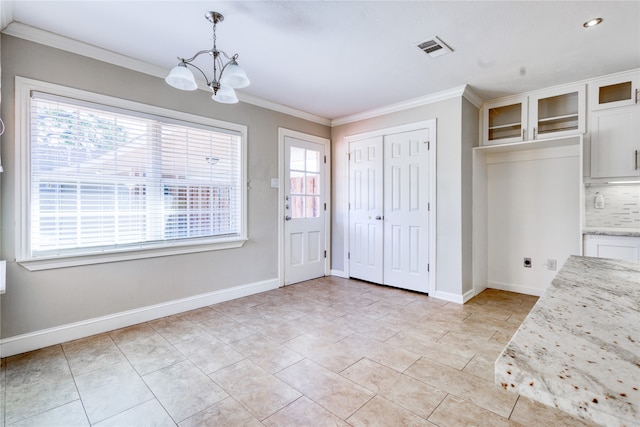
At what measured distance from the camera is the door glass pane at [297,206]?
4.31m

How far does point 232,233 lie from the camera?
3662mm

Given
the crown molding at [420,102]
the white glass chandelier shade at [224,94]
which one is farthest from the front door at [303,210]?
the white glass chandelier shade at [224,94]

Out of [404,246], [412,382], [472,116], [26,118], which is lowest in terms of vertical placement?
[412,382]

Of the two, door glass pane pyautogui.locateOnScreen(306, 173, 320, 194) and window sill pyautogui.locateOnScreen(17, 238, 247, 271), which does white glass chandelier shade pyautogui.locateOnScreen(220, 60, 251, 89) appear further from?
door glass pane pyautogui.locateOnScreen(306, 173, 320, 194)

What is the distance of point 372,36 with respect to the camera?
2393 mm

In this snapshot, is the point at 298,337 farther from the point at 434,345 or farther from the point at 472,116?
the point at 472,116

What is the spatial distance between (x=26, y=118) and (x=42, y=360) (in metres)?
1.82

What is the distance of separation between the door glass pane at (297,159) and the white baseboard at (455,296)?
249 cm

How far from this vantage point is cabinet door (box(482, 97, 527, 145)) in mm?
3549

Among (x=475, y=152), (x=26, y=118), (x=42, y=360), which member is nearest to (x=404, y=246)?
(x=475, y=152)

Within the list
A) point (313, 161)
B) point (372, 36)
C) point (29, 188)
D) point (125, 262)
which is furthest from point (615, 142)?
point (29, 188)

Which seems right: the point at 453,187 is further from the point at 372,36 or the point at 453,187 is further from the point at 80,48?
the point at 80,48

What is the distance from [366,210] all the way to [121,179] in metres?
2.98

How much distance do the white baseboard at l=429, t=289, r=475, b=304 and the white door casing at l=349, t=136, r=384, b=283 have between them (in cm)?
83
